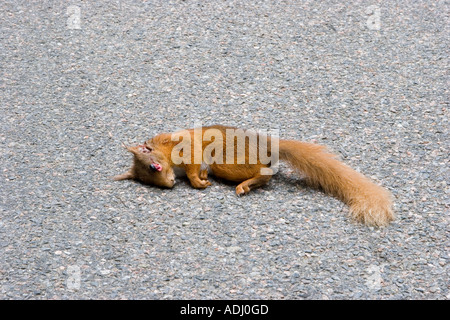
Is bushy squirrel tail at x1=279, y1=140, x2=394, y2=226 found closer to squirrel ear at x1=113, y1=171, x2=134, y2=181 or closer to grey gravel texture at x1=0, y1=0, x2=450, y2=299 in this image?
grey gravel texture at x1=0, y1=0, x2=450, y2=299

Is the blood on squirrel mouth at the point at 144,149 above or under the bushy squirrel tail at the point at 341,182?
above

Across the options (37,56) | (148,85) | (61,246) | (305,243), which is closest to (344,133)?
(305,243)

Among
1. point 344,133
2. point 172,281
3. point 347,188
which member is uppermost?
point 344,133

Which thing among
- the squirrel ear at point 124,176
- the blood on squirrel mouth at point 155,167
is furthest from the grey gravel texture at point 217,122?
the blood on squirrel mouth at point 155,167

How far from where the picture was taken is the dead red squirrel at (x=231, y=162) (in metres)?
3.89

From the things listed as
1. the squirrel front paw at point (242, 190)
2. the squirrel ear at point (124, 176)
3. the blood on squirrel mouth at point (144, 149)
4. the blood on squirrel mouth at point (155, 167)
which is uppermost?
the blood on squirrel mouth at point (144, 149)

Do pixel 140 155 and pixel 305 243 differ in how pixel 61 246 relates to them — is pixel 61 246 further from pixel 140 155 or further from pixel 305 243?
pixel 305 243

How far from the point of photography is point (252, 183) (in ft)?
12.8

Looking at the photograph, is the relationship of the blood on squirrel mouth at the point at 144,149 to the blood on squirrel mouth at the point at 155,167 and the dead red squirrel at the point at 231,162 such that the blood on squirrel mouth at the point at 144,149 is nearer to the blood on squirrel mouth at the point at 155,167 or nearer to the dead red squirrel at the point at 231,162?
the dead red squirrel at the point at 231,162

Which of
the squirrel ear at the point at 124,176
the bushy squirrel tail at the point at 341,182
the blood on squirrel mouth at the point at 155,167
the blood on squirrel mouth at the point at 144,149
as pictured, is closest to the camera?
the bushy squirrel tail at the point at 341,182

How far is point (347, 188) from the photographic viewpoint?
12.6 ft

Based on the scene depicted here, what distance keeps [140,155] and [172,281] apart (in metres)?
0.96

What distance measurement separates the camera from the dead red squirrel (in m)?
3.89

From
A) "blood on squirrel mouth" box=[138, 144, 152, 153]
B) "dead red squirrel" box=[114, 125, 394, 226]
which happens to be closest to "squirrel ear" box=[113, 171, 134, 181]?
"dead red squirrel" box=[114, 125, 394, 226]
